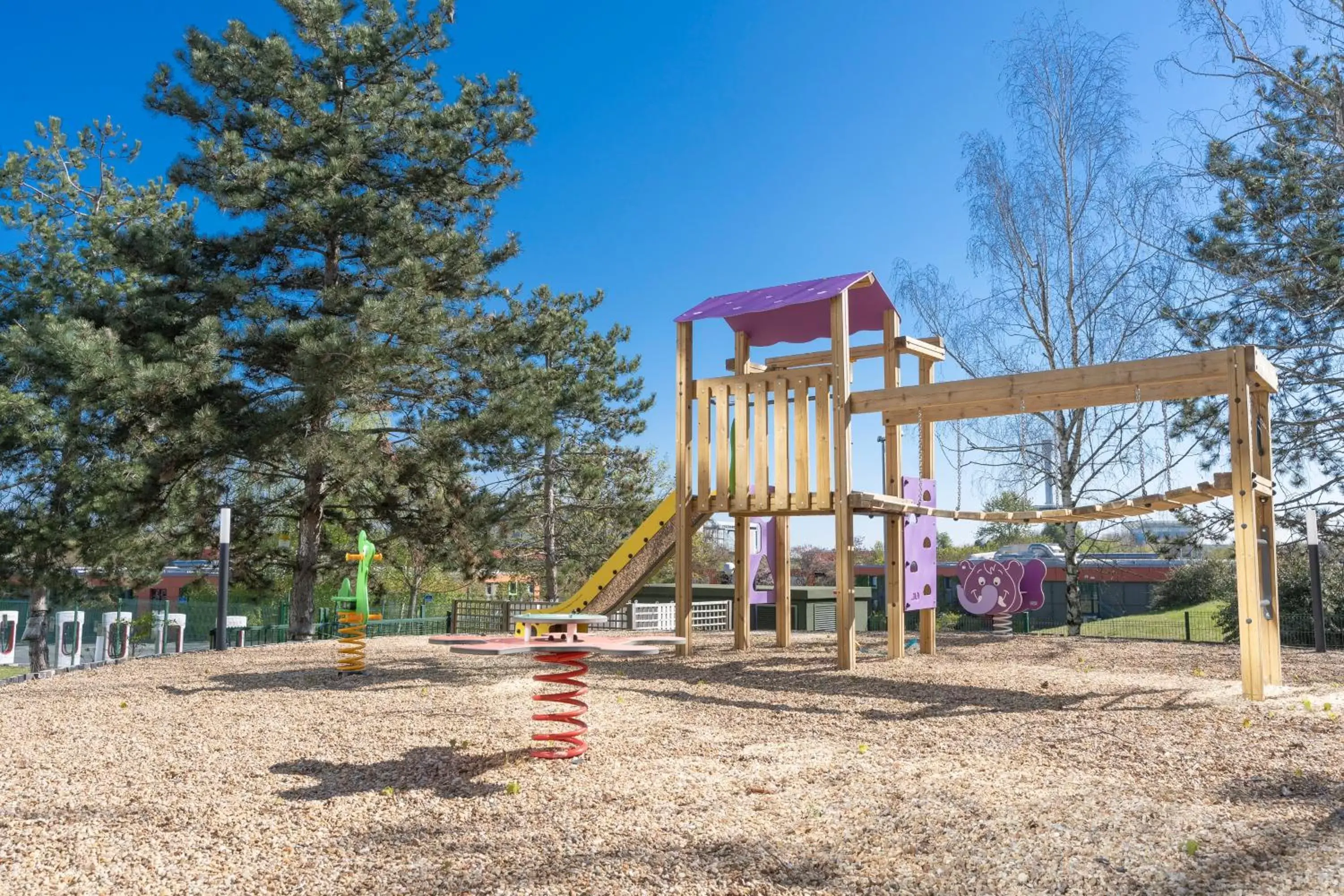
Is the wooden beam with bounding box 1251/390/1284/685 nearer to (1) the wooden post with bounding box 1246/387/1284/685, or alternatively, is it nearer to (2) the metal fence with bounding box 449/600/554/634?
(1) the wooden post with bounding box 1246/387/1284/685

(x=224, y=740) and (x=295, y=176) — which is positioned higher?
(x=295, y=176)

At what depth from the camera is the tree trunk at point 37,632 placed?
19.2m

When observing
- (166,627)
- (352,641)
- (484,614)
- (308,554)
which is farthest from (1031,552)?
(352,641)

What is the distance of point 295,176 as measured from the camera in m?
15.9

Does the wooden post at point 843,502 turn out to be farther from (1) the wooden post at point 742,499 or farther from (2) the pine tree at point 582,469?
(2) the pine tree at point 582,469

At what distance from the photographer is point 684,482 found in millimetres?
10969

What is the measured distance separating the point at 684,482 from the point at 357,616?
390 cm

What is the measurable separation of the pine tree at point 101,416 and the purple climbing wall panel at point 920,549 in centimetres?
1081

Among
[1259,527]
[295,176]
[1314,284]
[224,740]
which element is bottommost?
[224,740]

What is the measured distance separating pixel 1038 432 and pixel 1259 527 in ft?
26.5

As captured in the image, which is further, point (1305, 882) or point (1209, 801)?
point (1209, 801)

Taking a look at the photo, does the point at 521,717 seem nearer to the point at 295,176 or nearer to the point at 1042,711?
the point at 1042,711

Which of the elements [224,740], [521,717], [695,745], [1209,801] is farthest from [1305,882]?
[224,740]

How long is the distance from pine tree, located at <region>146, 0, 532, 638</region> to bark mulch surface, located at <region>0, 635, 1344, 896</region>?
25.3 ft
